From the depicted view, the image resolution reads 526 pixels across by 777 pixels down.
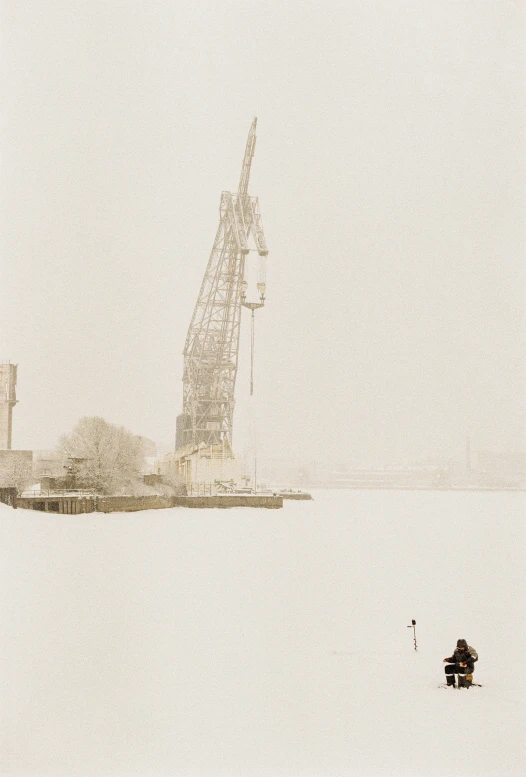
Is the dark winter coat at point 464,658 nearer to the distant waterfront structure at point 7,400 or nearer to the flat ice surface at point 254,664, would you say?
the flat ice surface at point 254,664

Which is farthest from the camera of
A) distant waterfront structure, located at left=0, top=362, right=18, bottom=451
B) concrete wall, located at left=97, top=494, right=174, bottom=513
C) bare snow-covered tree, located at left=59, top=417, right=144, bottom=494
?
concrete wall, located at left=97, top=494, right=174, bottom=513

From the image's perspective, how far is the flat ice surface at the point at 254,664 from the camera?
332cm

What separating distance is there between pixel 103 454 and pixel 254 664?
834 cm

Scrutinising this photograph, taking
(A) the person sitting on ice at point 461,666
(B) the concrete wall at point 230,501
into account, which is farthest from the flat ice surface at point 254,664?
(B) the concrete wall at point 230,501

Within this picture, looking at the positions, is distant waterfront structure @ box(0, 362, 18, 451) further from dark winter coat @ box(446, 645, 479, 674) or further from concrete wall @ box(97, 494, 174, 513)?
concrete wall @ box(97, 494, 174, 513)

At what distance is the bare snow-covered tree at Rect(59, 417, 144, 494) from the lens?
8859mm

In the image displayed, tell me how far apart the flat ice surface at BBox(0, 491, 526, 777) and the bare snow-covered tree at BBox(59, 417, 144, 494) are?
5.86 ft

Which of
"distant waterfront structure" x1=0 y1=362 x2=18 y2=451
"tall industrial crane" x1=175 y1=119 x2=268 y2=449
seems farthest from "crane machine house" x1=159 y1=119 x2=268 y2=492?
"distant waterfront structure" x1=0 y1=362 x2=18 y2=451

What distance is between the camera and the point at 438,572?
7281 millimetres

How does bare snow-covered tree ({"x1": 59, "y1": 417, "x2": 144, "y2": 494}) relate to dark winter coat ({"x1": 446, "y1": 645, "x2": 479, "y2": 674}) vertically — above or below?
above

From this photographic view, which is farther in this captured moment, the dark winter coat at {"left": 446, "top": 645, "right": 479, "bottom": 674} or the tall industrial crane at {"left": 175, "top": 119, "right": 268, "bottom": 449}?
the tall industrial crane at {"left": 175, "top": 119, "right": 268, "bottom": 449}

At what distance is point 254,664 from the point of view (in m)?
4.02

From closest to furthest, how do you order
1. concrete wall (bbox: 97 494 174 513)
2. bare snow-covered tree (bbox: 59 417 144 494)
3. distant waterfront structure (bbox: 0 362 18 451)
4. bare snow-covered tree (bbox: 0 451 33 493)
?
distant waterfront structure (bbox: 0 362 18 451)
bare snow-covered tree (bbox: 59 417 144 494)
bare snow-covered tree (bbox: 0 451 33 493)
concrete wall (bbox: 97 494 174 513)

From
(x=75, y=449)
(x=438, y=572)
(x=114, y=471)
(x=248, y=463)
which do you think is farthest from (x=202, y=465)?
(x=438, y=572)
